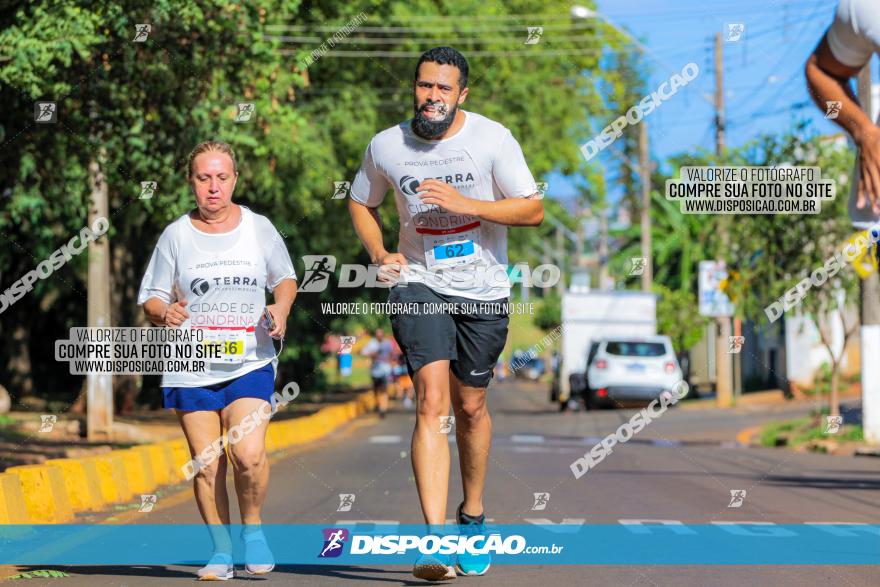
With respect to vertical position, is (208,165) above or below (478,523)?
above

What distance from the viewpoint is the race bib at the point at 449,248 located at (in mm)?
6742

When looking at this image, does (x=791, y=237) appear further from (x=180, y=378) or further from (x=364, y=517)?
(x=180, y=378)

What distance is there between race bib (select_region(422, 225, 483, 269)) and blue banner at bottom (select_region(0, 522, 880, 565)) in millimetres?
1186

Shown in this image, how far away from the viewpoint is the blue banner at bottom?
24.6 ft

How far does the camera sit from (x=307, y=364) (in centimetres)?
4503

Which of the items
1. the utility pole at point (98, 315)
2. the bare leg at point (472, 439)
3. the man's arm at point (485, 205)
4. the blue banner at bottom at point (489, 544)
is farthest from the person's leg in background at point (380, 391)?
the man's arm at point (485, 205)

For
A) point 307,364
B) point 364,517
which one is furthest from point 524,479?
point 307,364

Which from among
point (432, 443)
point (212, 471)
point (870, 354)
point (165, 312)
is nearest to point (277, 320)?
point (165, 312)

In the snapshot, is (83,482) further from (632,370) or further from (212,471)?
(632,370)

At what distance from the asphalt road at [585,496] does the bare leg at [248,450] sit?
368 mm

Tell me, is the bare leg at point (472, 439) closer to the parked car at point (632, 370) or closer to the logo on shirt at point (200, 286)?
the logo on shirt at point (200, 286)

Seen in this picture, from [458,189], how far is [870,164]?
2446mm

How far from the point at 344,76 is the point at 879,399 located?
15.0 meters

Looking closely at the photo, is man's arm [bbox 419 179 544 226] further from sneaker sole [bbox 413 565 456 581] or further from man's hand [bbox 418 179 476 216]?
sneaker sole [bbox 413 565 456 581]
